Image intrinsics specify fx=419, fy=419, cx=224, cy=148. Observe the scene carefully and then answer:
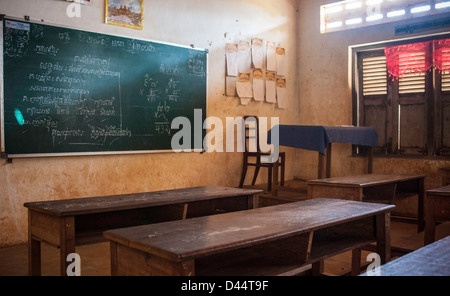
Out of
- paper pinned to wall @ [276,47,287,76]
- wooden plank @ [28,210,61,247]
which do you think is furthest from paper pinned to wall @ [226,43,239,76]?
wooden plank @ [28,210,61,247]

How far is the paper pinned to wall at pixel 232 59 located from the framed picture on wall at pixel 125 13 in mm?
1416

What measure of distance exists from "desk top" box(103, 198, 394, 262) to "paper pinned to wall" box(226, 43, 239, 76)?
3.63 m

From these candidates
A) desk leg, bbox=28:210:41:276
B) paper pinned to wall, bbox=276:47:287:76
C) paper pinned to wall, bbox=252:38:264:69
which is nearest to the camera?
desk leg, bbox=28:210:41:276

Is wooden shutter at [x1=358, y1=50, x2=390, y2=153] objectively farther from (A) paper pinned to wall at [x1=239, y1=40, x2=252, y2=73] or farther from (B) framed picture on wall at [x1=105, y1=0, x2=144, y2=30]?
(B) framed picture on wall at [x1=105, y1=0, x2=144, y2=30]

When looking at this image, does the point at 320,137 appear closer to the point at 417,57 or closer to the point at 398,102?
the point at 398,102

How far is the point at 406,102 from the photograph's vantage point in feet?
18.6

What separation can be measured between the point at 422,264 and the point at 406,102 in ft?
15.7

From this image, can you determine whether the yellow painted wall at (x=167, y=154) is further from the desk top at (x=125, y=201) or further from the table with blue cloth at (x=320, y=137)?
the desk top at (x=125, y=201)

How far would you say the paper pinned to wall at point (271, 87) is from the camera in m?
6.41

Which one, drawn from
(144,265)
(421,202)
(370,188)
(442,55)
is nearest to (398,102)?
(442,55)

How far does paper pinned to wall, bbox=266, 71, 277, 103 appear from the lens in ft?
21.0

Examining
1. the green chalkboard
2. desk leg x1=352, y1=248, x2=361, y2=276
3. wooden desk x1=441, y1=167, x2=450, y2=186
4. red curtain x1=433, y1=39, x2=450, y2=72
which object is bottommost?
desk leg x1=352, y1=248, x2=361, y2=276

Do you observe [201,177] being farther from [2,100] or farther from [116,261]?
[116,261]

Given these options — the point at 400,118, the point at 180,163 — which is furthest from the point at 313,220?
the point at 400,118
